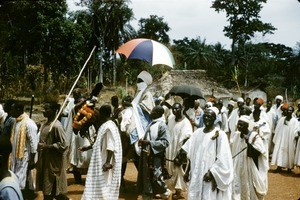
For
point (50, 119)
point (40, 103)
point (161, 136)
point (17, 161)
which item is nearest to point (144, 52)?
point (161, 136)

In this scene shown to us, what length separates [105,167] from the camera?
584 centimetres

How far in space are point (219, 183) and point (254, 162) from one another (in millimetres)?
1890

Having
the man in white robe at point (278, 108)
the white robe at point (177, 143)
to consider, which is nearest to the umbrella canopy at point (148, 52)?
the white robe at point (177, 143)

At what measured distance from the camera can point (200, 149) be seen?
593 centimetres

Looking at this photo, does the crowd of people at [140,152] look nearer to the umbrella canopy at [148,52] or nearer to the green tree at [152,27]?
the umbrella canopy at [148,52]

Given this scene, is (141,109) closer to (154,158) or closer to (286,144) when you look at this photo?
(154,158)

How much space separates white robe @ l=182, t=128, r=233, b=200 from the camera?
18.9 ft

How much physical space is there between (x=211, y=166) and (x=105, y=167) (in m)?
1.45

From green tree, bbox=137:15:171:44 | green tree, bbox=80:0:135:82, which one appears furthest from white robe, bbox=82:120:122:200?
green tree, bbox=137:15:171:44

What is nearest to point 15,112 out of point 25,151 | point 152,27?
point 25,151

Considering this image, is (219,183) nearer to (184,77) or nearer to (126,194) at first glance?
(126,194)

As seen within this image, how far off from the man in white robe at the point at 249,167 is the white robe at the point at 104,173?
2376 mm

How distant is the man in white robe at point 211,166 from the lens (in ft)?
18.9

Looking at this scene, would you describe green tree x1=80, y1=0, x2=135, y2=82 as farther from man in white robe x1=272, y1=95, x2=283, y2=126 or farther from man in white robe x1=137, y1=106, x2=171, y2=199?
man in white robe x1=137, y1=106, x2=171, y2=199
